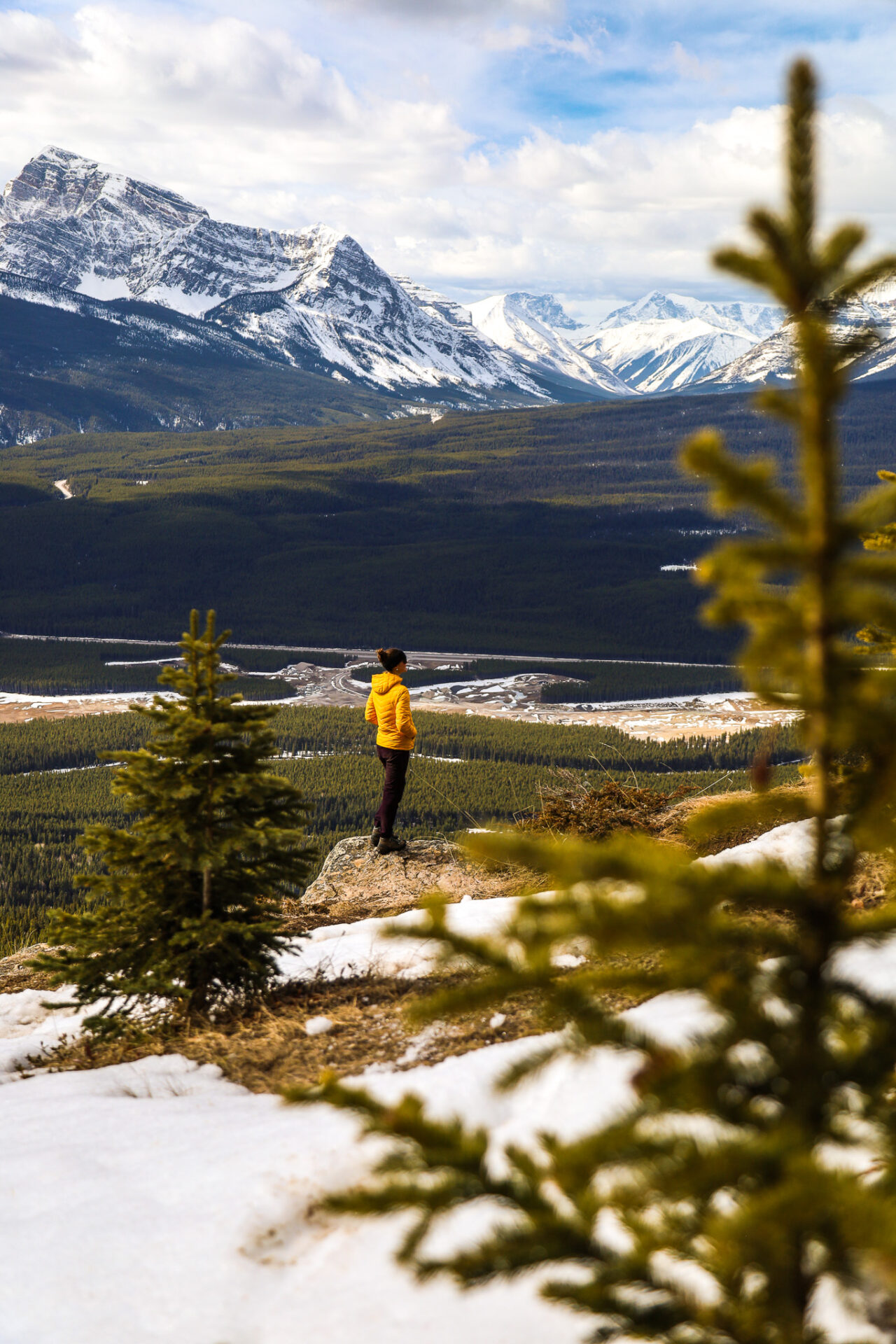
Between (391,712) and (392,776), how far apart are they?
3.51 ft

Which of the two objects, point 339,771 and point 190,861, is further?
point 339,771

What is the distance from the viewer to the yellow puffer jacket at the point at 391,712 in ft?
46.1

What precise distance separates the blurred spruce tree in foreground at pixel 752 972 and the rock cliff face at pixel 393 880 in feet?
34.6

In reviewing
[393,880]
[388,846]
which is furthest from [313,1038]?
[388,846]

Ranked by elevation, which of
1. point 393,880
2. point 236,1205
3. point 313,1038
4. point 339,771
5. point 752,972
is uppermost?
point 752,972

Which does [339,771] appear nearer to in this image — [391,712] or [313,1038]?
[391,712]

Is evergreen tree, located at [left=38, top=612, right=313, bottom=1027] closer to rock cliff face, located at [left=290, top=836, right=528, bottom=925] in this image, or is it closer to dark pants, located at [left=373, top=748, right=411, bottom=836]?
rock cliff face, located at [left=290, top=836, right=528, bottom=925]

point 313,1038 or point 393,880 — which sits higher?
point 313,1038

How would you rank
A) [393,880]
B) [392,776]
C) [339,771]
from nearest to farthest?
[392,776] < [393,880] < [339,771]

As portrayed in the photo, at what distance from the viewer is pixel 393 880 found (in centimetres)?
1611

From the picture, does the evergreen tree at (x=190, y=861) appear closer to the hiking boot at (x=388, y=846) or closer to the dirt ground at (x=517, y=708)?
the hiking boot at (x=388, y=846)

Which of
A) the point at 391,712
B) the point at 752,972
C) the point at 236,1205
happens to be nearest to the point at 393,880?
the point at 391,712

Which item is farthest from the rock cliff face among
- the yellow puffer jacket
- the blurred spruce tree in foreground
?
the blurred spruce tree in foreground

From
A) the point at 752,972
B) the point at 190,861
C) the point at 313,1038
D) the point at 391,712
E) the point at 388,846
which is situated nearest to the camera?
the point at 752,972
